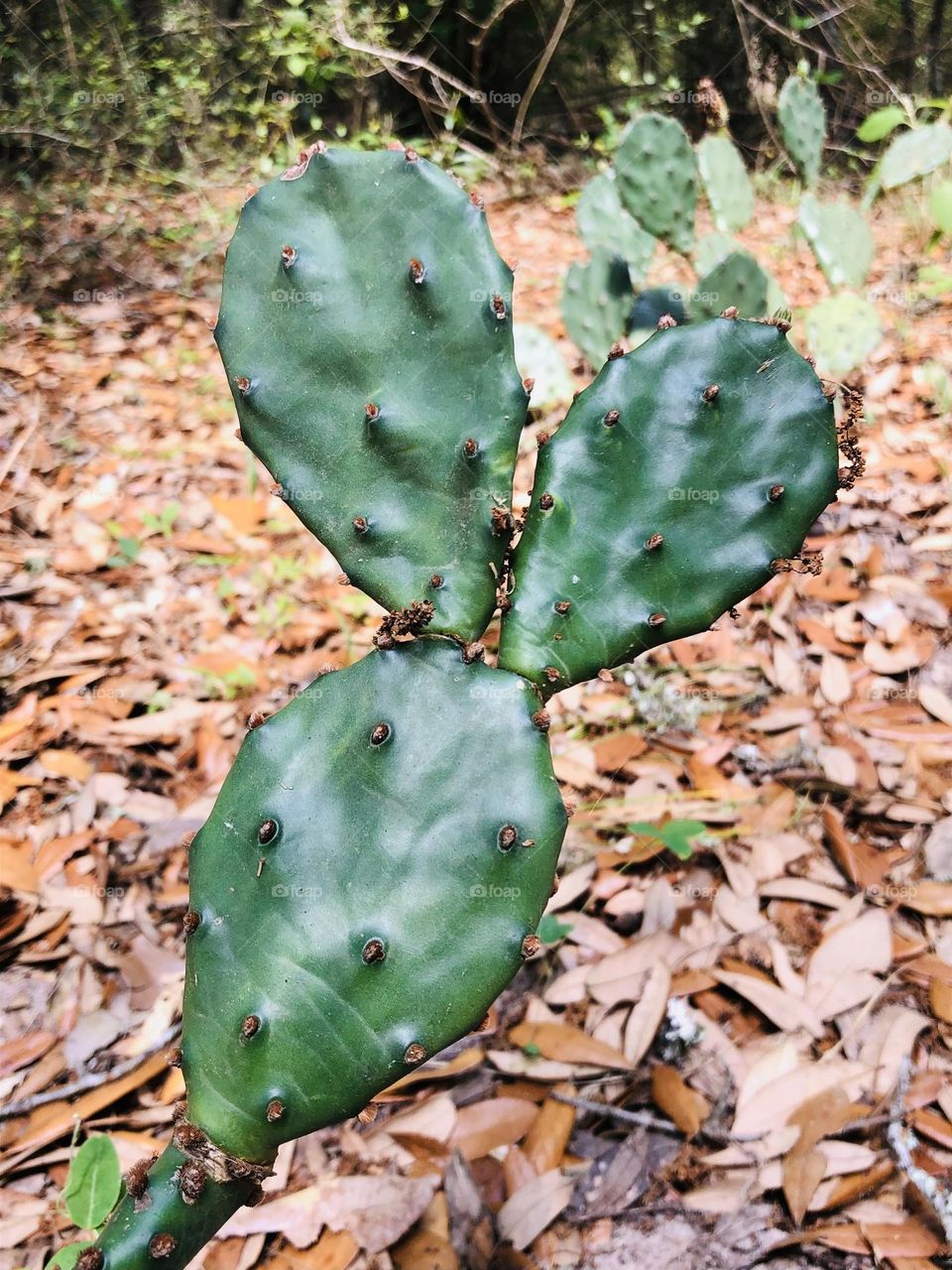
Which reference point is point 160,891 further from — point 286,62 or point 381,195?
point 286,62

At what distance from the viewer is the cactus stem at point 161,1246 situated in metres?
0.65

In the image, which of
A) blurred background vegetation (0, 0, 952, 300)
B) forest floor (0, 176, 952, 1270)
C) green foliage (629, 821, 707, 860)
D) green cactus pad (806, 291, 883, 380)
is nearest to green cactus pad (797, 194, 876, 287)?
green cactus pad (806, 291, 883, 380)

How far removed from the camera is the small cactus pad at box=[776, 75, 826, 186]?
296 centimetres

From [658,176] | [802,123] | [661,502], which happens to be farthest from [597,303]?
[661,502]

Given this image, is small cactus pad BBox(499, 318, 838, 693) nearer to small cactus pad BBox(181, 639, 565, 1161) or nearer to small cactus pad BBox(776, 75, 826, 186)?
small cactus pad BBox(181, 639, 565, 1161)

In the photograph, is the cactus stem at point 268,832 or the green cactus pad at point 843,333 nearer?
the cactus stem at point 268,832

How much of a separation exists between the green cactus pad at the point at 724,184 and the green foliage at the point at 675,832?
87.0 inches

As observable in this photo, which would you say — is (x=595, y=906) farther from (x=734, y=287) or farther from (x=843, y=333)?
(x=843, y=333)

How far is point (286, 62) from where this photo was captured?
4.23 meters

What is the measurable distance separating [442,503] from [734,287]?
1660 millimetres

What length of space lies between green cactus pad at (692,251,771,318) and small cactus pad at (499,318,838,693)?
1.44m

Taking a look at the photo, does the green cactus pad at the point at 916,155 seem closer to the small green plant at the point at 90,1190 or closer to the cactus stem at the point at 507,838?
the cactus stem at the point at 507,838

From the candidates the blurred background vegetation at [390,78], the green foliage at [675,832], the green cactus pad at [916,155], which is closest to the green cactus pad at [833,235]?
the green cactus pad at [916,155]

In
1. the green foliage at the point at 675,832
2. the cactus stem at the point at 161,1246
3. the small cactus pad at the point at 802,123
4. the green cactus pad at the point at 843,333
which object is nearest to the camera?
the cactus stem at the point at 161,1246
